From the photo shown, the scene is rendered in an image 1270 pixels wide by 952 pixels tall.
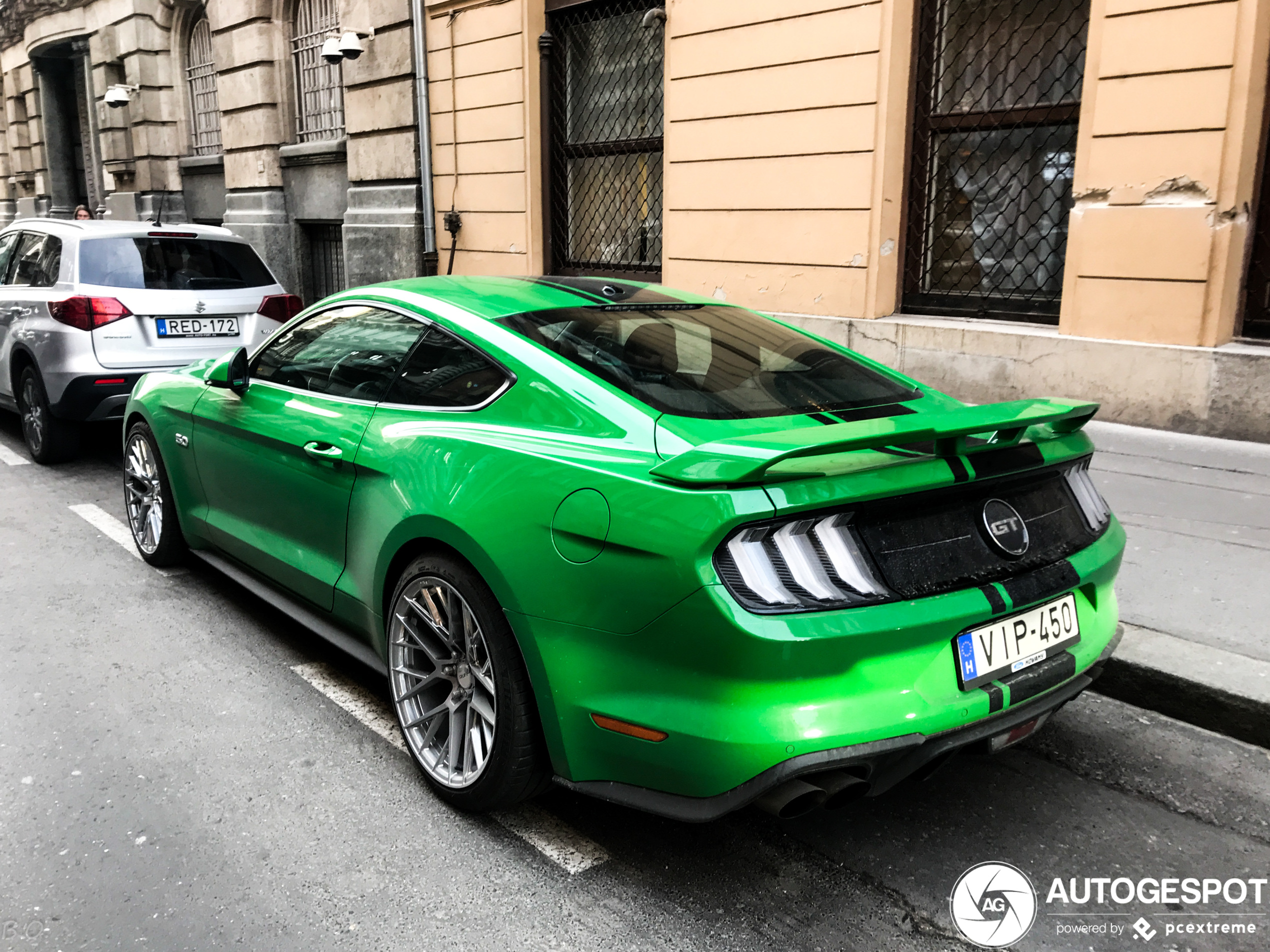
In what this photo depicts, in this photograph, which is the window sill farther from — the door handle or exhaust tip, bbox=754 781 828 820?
exhaust tip, bbox=754 781 828 820

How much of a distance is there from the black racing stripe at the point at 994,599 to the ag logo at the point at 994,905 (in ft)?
2.33

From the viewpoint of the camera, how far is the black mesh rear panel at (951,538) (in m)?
2.51

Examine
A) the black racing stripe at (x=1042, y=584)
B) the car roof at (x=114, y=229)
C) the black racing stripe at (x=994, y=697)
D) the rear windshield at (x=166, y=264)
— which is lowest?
the black racing stripe at (x=994, y=697)

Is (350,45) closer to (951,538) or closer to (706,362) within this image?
(706,362)

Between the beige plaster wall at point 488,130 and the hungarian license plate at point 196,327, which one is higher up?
the beige plaster wall at point 488,130

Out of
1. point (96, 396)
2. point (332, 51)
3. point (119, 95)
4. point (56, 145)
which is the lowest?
point (96, 396)

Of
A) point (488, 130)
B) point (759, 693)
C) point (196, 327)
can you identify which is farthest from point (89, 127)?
point (759, 693)

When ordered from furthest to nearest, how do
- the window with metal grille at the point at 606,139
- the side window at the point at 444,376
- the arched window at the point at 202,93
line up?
1. the arched window at the point at 202,93
2. the window with metal grille at the point at 606,139
3. the side window at the point at 444,376

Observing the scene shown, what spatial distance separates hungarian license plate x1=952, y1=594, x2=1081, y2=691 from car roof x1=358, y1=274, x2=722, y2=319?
1.60 meters

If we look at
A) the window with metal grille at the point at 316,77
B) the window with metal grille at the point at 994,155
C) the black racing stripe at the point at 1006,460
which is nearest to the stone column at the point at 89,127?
the window with metal grille at the point at 316,77

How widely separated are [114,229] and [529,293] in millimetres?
5446

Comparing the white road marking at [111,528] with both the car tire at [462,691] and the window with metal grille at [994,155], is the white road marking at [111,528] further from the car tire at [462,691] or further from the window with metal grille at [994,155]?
the window with metal grille at [994,155]

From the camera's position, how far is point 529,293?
143 inches

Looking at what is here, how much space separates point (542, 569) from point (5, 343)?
23.4ft
